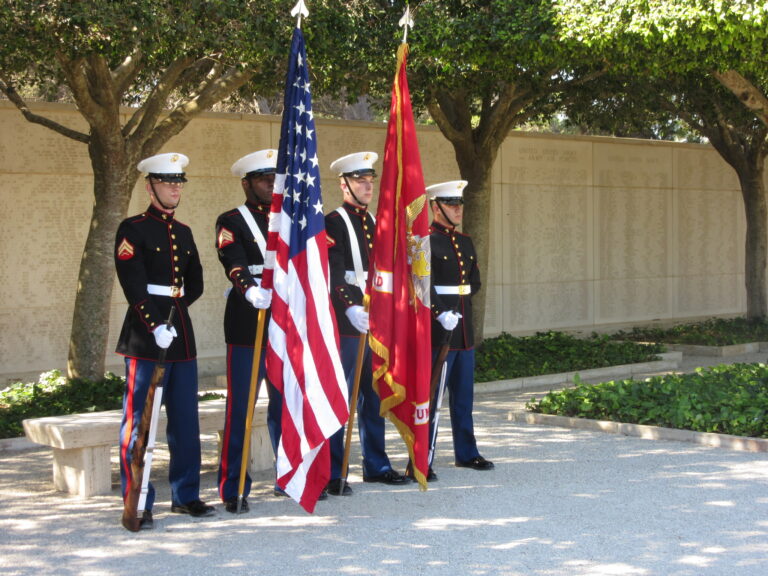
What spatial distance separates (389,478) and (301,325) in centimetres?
139

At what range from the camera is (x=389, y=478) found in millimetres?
6762

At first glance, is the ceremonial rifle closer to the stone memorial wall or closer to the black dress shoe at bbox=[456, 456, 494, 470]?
the black dress shoe at bbox=[456, 456, 494, 470]

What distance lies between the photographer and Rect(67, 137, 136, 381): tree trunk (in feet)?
32.2

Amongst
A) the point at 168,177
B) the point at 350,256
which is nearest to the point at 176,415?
the point at 168,177

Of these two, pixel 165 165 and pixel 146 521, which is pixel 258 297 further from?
pixel 146 521

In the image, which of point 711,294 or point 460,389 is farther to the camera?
point 711,294

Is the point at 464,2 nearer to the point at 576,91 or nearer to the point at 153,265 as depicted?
the point at 576,91

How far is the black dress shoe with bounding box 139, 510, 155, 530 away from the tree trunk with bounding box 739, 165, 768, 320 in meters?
13.0

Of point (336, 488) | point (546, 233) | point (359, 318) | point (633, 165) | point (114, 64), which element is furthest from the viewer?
point (633, 165)

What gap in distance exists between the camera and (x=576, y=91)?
535 inches

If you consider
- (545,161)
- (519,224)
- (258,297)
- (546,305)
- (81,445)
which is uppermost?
(545,161)

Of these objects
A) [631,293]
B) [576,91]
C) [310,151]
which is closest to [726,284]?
[631,293]

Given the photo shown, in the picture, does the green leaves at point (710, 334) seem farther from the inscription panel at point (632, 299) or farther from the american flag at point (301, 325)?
the american flag at point (301, 325)

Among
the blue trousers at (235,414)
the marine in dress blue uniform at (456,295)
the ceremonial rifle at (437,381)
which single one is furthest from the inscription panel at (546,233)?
the blue trousers at (235,414)
